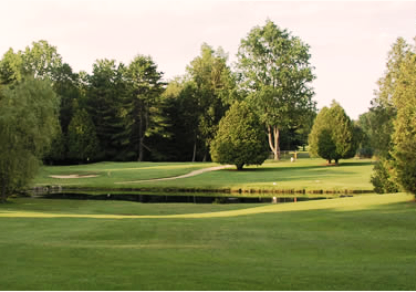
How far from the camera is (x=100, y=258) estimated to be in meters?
10.2

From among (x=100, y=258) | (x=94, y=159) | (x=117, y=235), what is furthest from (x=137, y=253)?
(x=94, y=159)

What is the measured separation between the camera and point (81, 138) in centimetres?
7250

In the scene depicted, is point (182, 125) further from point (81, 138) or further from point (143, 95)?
point (81, 138)

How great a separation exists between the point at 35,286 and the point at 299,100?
62543 mm

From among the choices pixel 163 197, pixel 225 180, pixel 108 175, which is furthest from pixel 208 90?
pixel 163 197

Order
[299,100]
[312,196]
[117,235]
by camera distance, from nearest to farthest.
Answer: [117,235] → [312,196] → [299,100]

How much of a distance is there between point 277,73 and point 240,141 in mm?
16707

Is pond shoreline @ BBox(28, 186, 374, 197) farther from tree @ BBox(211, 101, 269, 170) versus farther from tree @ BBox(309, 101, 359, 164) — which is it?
tree @ BBox(309, 101, 359, 164)

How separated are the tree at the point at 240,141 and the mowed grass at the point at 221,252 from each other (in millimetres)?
33600

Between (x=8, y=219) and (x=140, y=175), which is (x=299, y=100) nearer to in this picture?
(x=140, y=175)

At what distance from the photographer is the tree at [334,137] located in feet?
197

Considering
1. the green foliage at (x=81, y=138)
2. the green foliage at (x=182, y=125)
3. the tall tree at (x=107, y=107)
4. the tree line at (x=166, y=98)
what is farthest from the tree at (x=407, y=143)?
the tall tree at (x=107, y=107)

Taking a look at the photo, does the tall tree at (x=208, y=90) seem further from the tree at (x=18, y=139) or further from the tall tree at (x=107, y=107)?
the tree at (x=18, y=139)

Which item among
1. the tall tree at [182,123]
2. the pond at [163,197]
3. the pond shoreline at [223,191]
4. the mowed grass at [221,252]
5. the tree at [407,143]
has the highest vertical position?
Answer: the tall tree at [182,123]
